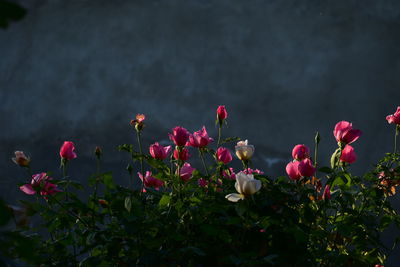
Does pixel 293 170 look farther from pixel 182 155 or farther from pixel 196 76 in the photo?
pixel 196 76

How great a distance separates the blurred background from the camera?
152 inches

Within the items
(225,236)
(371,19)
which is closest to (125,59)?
(371,19)

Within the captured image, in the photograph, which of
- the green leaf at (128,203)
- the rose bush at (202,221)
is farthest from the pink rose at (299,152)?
the green leaf at (128,203)

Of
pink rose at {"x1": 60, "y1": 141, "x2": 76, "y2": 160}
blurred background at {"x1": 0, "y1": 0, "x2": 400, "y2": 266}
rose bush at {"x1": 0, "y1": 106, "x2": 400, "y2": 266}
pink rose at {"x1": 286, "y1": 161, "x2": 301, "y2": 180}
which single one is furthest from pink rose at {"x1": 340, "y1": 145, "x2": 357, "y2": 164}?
blurred background at {"x1": 0, "y1": 0, "x2": 400, "y2": 266}

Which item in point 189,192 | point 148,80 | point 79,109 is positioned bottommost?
point 79,109

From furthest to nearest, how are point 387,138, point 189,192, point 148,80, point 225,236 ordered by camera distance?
1. point 148,80
2. point 387,138
3. point 189,192
4. point 225,236

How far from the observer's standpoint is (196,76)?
4.21 m

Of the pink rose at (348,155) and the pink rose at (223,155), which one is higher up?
the pink rose at (348,155)

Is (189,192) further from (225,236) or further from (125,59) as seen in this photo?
(125,59)

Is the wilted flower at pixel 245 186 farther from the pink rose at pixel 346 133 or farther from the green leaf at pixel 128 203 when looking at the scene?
the pink rose at pixel 346 133

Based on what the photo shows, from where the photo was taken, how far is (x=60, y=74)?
4461 millimetres

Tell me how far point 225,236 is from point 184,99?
10.3 feet

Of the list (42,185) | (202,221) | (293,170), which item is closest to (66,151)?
(42,185)

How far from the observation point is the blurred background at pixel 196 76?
12.6 ft
